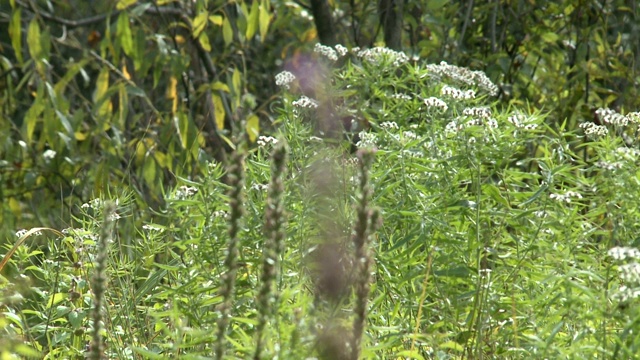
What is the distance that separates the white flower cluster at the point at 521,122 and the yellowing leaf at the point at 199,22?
2800 mm

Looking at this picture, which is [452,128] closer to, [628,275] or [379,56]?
[379,56]

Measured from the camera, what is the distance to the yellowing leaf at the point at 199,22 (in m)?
5.13

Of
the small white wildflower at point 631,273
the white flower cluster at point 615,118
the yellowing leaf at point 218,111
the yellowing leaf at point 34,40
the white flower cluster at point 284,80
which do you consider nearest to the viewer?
Result: the small white wildflower at point 631,273

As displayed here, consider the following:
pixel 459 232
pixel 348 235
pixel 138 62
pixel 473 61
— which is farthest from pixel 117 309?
pixel 473 61

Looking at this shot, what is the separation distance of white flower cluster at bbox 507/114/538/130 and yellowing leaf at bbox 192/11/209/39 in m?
Answer: 2.80

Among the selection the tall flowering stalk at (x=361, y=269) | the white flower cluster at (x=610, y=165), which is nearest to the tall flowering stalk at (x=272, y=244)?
the tall flowering stalk at (x=361, y=269)

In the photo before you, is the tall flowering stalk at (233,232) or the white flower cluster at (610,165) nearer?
the tall flowering stalk at (233,232)

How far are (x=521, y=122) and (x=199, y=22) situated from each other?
9.47 ft

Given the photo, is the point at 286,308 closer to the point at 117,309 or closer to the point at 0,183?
the point at 117,309

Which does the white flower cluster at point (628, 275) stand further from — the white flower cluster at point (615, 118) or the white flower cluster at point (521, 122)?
the white flower cluster at point (615, 118)

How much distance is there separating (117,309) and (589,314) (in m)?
1.34

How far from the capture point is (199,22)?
5164 millimetres

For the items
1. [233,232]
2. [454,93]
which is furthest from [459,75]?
[233,232]

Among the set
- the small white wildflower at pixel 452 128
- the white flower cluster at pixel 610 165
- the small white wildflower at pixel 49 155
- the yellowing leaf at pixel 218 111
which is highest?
the white flower cluster at pixel 610 165
